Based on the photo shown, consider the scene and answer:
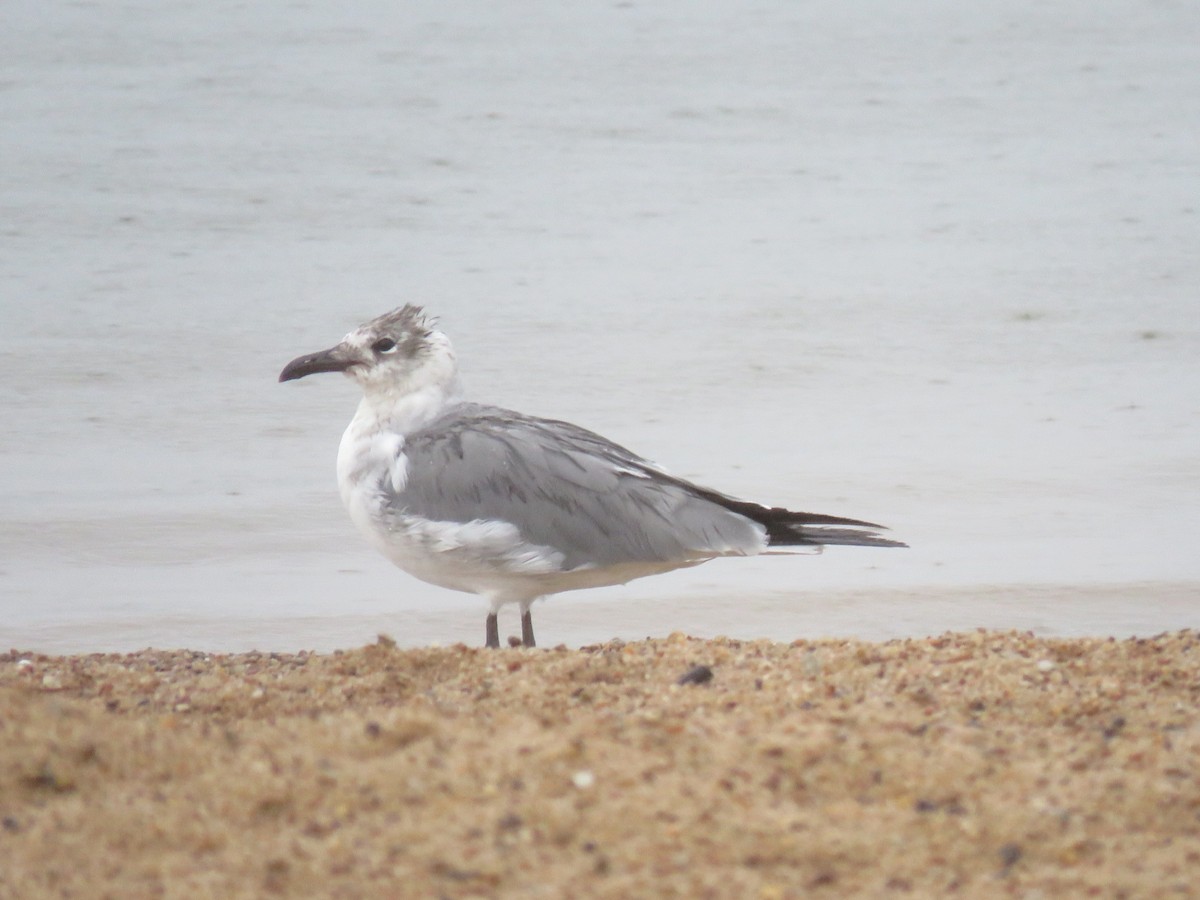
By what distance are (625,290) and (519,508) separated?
179 inches

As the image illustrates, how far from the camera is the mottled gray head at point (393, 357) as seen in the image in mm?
4891

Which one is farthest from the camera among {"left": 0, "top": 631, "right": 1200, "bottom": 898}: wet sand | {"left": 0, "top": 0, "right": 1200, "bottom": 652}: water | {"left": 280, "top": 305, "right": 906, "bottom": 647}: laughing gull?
{"left": 0, "top": 0, "right": 1200, "bottom": 652}: water

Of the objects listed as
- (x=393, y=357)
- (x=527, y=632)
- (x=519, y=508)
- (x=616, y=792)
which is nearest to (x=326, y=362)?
(x=393, y=357)

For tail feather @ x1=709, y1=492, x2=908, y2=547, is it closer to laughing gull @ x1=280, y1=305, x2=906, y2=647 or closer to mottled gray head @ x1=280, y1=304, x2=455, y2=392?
laughing gull @ x1=280, y1=305, x2=906, y2=647

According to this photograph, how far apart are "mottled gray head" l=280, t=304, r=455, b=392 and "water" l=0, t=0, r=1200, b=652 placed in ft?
2.90

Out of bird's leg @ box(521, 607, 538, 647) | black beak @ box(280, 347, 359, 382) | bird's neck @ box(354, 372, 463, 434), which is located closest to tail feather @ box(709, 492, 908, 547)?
bird's leg @ box(521, 607, 538, 647)

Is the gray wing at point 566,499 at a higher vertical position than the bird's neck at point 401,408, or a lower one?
lower

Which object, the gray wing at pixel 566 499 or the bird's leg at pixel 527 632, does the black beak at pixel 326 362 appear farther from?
the bird's leg at pixel 527 632

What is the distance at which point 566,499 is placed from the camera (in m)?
4.63

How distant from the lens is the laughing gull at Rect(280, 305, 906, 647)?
4.57 m

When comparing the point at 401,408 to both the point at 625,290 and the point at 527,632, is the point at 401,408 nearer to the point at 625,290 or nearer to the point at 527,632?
the point at 527,632

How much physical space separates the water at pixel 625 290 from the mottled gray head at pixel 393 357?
2.90 feet

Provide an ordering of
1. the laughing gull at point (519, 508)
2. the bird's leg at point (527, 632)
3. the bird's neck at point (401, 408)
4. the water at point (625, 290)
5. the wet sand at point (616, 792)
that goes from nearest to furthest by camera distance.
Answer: the wet sand at point (616, 792), the laughing gull at point (519, 508), the bird's leg at point (527, 632), the bird's neck at point (401, 408), the water at point (625, 290)

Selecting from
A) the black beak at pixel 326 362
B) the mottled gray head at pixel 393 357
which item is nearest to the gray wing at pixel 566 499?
the mottled gray head at pixel 393 357
